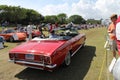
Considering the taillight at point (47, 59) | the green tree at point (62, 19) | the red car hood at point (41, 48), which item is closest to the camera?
the taillight at point (47, 59)

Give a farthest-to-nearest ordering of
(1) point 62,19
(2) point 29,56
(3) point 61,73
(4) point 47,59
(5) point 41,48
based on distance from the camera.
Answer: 1. (1) point 62,19
2. (3) point 61,73
3. (5) point 41,48
4. (2) point 29,56
5. (4) point 47,59

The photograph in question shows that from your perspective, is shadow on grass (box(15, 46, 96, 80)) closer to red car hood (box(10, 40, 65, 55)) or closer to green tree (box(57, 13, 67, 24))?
red car hood (box(10, 40, 65, 55))

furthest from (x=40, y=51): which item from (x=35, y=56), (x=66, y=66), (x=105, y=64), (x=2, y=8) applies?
(x=2, y=8)

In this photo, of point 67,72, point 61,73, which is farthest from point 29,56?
point 67,72

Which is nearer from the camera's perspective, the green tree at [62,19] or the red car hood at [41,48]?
the red car hood at [41,48]

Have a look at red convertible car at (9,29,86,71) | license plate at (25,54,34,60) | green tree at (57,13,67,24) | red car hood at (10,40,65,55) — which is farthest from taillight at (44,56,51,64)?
green tree at (57,13,67,24)

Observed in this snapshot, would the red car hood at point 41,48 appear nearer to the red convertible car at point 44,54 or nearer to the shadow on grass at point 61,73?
the red convertible car at point 44,54

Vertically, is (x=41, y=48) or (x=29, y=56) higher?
(x=41, y=48)

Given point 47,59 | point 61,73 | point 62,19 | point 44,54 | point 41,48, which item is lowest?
point 61,73

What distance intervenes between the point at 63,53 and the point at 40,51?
92 cm

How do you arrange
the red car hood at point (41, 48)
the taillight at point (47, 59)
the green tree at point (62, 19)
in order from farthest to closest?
the green tree at point (62, 19)
the red car hood at point (41, 48)
the taillight at point (47, 59)

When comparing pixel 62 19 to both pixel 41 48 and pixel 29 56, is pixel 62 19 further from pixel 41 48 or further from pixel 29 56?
→ pixel 29 56

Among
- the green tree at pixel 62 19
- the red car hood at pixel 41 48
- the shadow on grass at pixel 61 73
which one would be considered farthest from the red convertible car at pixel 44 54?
the green tree at pixel 62 19

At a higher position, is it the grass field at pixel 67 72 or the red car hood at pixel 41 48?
the red car hood at pixel 41 48
